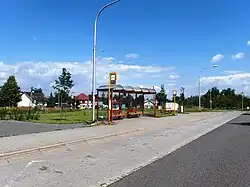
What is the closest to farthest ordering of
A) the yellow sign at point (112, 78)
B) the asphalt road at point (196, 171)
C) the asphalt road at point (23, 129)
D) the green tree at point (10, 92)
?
the asphalt road at point (196, 171), the asphalt road at point (23, 129), the yellow sign at point (112, 78), the green tree at point (10, 92)

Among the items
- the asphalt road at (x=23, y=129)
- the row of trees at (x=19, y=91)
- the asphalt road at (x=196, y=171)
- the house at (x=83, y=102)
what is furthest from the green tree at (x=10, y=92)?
the asphalt road at (x=196, y=171)

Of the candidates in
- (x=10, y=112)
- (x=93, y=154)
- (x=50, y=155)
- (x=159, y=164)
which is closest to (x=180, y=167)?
(x=159, y=164)

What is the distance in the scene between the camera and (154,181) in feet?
24.5

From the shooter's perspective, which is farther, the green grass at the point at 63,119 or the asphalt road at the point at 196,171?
the green grass at the point at 63,119

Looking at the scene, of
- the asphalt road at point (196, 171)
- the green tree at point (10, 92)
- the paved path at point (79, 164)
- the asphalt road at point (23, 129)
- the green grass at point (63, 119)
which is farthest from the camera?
the green tree at point (10, 92)

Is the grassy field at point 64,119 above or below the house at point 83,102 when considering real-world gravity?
below

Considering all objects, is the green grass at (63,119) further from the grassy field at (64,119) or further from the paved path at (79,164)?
the paved path at (79,164)

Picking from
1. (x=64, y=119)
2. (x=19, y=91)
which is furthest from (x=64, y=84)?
(x=64, y=119)

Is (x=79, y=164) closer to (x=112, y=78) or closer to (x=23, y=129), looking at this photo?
(x=23, y=129)

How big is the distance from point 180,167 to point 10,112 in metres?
22.9

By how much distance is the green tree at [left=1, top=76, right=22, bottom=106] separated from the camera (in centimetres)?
8281

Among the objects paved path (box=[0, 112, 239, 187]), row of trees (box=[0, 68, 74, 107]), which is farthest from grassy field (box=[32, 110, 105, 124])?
row of trees (box=[0, 68, 74, 107])

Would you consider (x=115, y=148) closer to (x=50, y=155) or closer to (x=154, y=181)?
(x=50, y=155)

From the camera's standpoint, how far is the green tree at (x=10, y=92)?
8281 centimetres
